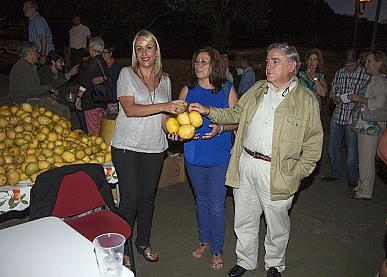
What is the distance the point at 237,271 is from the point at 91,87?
3335mm

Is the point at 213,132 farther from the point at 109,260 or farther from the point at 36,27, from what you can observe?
the point at 36,27

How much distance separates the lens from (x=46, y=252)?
2.29 meters

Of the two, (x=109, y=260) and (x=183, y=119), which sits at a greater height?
(x=183, y=119)

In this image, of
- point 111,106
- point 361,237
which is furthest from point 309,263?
point 111,106

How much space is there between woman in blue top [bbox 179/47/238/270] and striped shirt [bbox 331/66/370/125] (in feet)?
8.39

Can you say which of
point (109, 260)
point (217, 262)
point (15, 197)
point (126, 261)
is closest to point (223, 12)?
point (217, 262)

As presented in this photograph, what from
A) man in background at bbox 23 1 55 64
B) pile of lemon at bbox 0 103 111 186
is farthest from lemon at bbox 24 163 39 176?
man in background at bbox 23 1 55 64

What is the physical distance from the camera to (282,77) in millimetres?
3246

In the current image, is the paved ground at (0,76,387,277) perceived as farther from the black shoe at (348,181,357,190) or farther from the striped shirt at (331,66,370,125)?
the striped shirt at (331,66,370,125)

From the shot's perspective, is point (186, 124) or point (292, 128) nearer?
point (292, 128)

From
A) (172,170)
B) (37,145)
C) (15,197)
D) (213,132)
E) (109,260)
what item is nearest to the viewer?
(109,260)

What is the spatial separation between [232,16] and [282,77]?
19357 mm

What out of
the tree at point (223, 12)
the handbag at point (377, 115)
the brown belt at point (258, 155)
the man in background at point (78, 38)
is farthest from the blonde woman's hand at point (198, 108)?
the tree at point (223, 12)

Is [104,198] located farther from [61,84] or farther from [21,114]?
[61,84]
